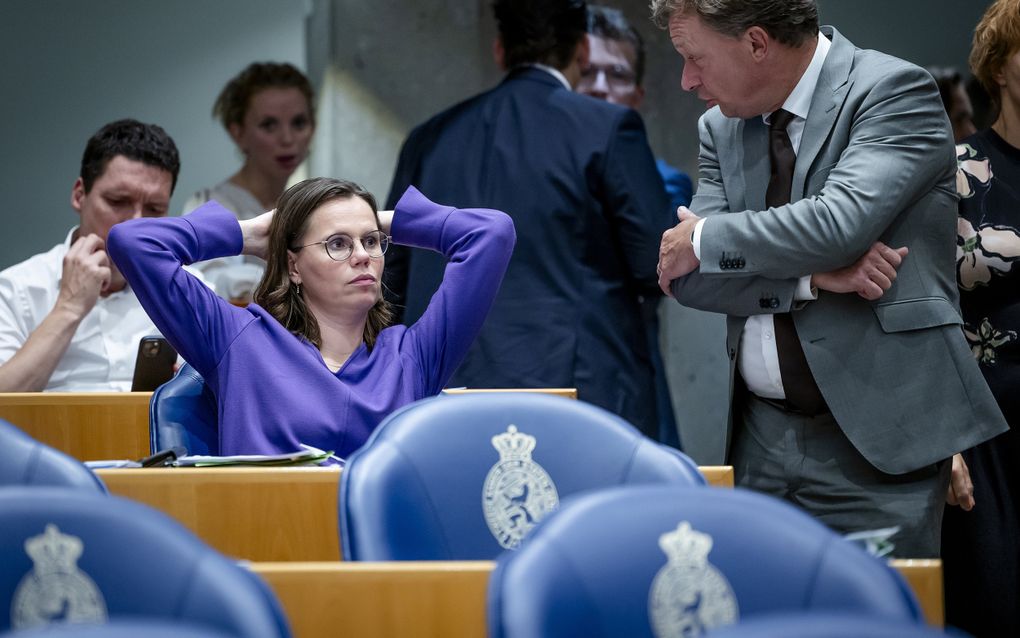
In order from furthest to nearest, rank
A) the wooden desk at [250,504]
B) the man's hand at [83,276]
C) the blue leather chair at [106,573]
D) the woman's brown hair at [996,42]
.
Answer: the man's hand at [83,276]
the woman's brown hair at [996,42]
the wooden desk at [250,504]
the blue leather chair at [106,573]

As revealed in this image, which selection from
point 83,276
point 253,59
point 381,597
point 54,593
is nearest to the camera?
point 54,593

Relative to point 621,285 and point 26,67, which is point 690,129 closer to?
point 621,285

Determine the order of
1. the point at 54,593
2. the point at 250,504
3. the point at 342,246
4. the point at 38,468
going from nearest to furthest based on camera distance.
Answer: the point at 54,593
the point at 38,468
the point at 250,504
the point at 342,246

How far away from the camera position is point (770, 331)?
7.81ft

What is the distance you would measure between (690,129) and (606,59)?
702 mm

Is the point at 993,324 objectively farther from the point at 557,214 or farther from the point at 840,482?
the point at 557,214

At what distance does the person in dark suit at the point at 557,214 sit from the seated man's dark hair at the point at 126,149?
70 centimetres

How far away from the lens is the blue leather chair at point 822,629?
3.66 feet

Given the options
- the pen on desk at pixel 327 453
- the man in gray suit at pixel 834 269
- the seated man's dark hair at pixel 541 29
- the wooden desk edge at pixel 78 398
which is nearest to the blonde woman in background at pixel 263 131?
the seated man's dark hair at pixel 541 29

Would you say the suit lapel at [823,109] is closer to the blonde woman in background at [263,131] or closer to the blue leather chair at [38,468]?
the blue leather chair at [38,468]

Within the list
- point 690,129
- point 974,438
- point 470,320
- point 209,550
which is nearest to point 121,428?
point 470,320

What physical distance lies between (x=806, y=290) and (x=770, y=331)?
0.11 m

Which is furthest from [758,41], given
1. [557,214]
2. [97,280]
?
[97,280]

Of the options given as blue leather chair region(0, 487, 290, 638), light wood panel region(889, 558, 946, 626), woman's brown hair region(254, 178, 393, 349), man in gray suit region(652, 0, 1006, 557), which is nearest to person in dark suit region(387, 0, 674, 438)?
woman's brown hair region(254, 178, 393, 349)
